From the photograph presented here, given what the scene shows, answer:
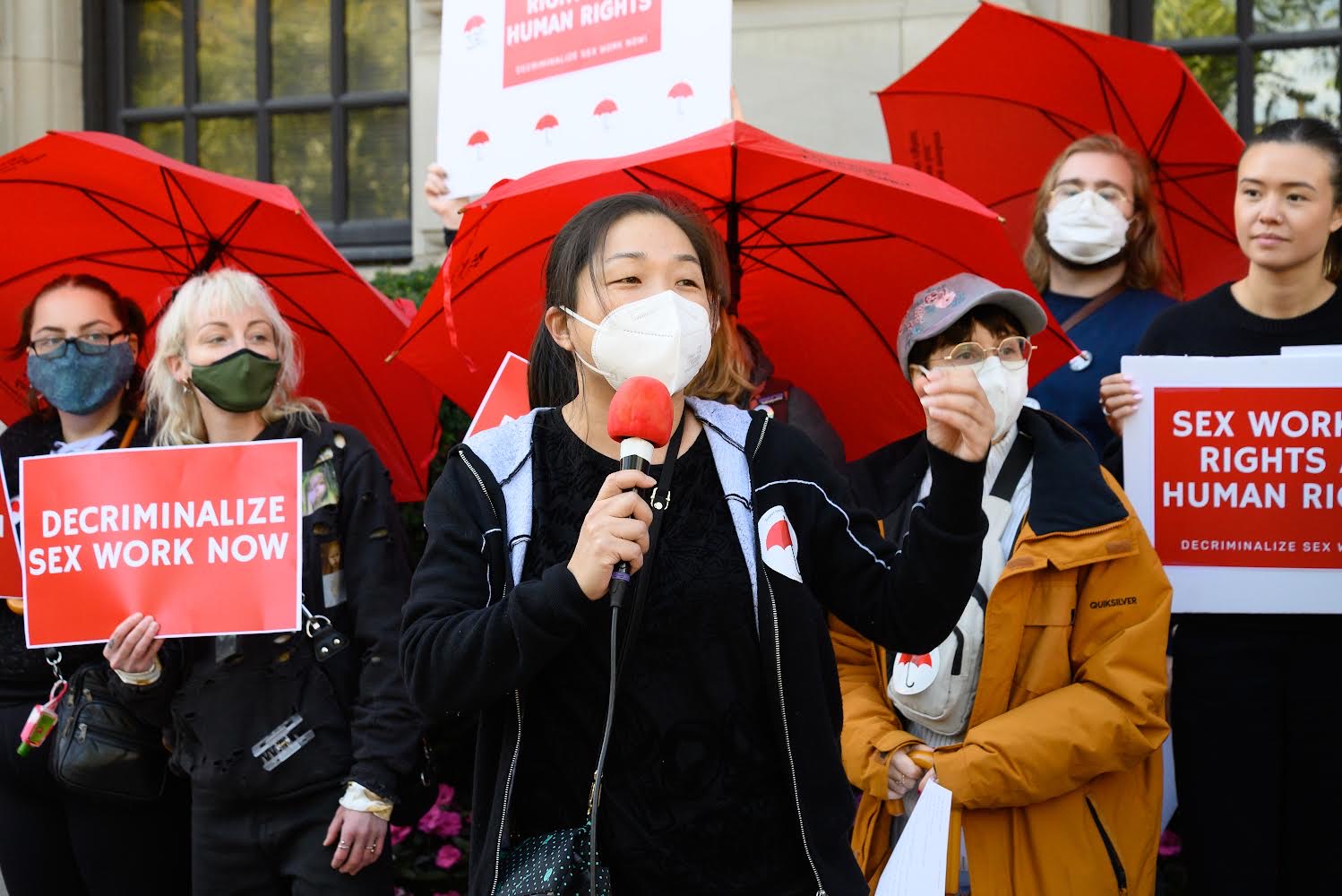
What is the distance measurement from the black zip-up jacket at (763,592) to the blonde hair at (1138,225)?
7.73ft

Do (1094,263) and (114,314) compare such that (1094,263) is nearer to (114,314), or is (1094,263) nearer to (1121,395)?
(1121,395)

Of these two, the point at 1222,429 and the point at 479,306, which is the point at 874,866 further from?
the point at 479,306

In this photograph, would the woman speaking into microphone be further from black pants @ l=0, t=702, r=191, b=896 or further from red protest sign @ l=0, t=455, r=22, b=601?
red protest sign @ l=0, t=455, r=22, b=601

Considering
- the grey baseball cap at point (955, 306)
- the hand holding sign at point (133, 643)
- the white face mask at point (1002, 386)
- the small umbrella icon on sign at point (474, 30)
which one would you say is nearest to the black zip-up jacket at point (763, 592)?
the white face mask at point (1002, 386)

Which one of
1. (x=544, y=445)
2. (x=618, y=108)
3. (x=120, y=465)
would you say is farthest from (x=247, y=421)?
(x=544, y=445)

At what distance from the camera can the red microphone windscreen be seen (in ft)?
7.34

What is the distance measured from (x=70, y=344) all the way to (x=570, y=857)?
280cm

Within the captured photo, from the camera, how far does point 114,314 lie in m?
4.59

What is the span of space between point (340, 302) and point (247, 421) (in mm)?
595

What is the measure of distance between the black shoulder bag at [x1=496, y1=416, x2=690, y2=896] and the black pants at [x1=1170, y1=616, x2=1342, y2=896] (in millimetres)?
2221

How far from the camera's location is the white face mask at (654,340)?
2.46 meters

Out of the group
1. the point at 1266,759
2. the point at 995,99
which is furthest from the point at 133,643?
the point at 995,99

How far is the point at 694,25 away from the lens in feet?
14.8

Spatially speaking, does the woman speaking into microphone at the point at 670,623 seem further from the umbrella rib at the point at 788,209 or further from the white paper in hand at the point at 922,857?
the umbrella rib at the point at 788,209
